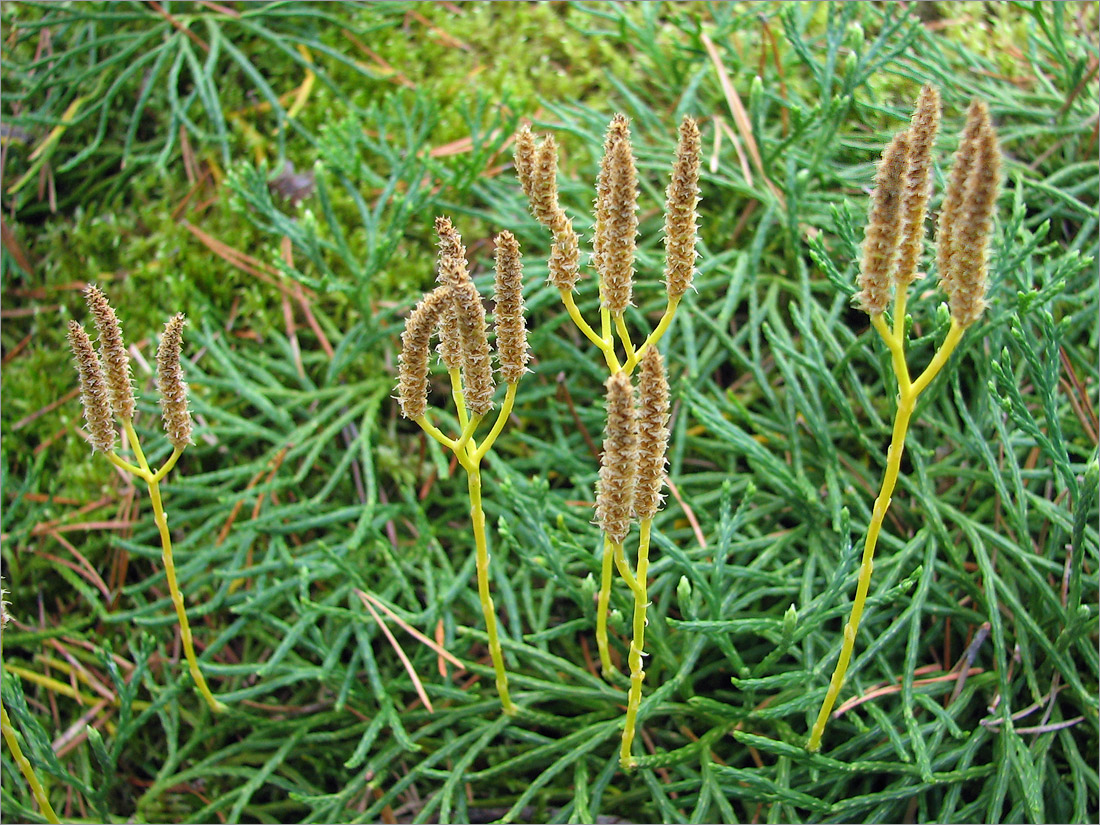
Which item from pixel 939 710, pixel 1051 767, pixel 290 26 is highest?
pixel 290 26

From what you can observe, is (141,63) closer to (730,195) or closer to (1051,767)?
(730,195)

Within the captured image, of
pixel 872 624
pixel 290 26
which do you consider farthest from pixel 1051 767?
pixel 290 26

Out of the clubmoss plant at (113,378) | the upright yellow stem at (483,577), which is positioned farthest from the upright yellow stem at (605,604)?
the clubmoss plant at (113,378)

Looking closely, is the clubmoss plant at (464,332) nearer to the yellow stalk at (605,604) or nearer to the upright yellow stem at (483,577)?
the upright yellow stem at (483,577)

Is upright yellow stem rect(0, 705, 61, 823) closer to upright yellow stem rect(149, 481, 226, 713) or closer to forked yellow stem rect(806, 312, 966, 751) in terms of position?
upright yellow stem rect(149, 481, 226, 713)

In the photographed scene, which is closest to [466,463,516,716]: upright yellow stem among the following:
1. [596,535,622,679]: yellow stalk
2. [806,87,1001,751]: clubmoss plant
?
[596,535,622,679]: yellow stalk

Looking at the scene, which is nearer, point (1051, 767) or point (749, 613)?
point (1051, 767)
